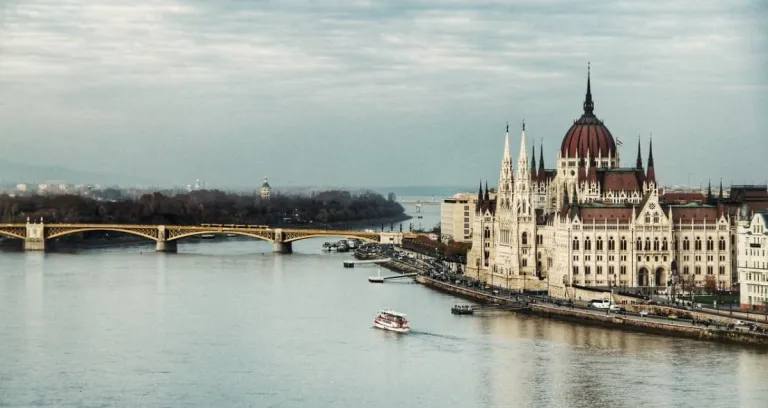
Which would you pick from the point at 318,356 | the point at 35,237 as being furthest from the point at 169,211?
the point at 318,356

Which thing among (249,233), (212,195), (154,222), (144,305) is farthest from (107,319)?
(212,195)

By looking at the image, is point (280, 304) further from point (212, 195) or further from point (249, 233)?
point (212, 195)

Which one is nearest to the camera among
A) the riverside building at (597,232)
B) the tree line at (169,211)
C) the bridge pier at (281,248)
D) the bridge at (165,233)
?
the riverside building at (597,232)

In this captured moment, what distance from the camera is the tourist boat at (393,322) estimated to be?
38.4 m

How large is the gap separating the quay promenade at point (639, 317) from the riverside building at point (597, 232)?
1.51 metres

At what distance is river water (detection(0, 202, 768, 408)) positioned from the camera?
29.6m

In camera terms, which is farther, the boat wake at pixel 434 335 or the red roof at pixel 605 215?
the red roof at pixel 605 215

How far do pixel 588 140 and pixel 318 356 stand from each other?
22.3 m

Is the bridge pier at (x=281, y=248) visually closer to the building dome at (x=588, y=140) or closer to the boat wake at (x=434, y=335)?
the building dome at (x=588, y=140)

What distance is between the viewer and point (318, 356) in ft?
112

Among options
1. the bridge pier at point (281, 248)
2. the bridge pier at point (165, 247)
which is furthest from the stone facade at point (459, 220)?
the bridge pier at point (165, 247)

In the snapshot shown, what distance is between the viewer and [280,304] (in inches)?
1766

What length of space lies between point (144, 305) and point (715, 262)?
16188mm

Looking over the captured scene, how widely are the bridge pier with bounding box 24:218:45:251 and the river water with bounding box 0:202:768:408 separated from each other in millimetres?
23117
